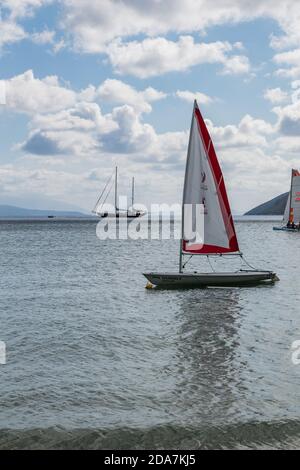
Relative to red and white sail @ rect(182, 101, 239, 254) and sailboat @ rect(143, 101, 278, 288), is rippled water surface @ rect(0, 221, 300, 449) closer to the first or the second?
sailboat @ rect(143, 101, 278, 288)

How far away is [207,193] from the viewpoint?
37.1 metres

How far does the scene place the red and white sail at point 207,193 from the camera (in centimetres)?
3625

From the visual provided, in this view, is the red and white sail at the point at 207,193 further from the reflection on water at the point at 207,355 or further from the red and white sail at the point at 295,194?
the red and white sail at the point at 295,194

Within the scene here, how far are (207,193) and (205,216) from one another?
1.73m

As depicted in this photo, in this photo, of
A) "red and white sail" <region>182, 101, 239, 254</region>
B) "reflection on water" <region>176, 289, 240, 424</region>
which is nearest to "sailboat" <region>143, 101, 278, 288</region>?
"red and white sail" <region>182, 101, 239, 254</region>

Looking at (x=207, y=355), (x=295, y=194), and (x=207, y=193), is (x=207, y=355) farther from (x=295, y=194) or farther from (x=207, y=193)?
(x=295, y=194)

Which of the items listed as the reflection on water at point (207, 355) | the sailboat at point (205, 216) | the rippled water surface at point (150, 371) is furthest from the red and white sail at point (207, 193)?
the reflection on water at point (207, 355)

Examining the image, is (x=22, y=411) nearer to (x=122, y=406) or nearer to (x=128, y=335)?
(x=122, y=406)

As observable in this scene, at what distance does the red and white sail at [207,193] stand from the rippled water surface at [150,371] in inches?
155

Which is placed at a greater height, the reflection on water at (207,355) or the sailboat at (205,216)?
the sailboat at (205,216)

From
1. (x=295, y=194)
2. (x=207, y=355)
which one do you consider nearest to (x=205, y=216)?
(x=207, y=355)

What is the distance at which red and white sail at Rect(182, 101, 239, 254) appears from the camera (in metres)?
36.2
